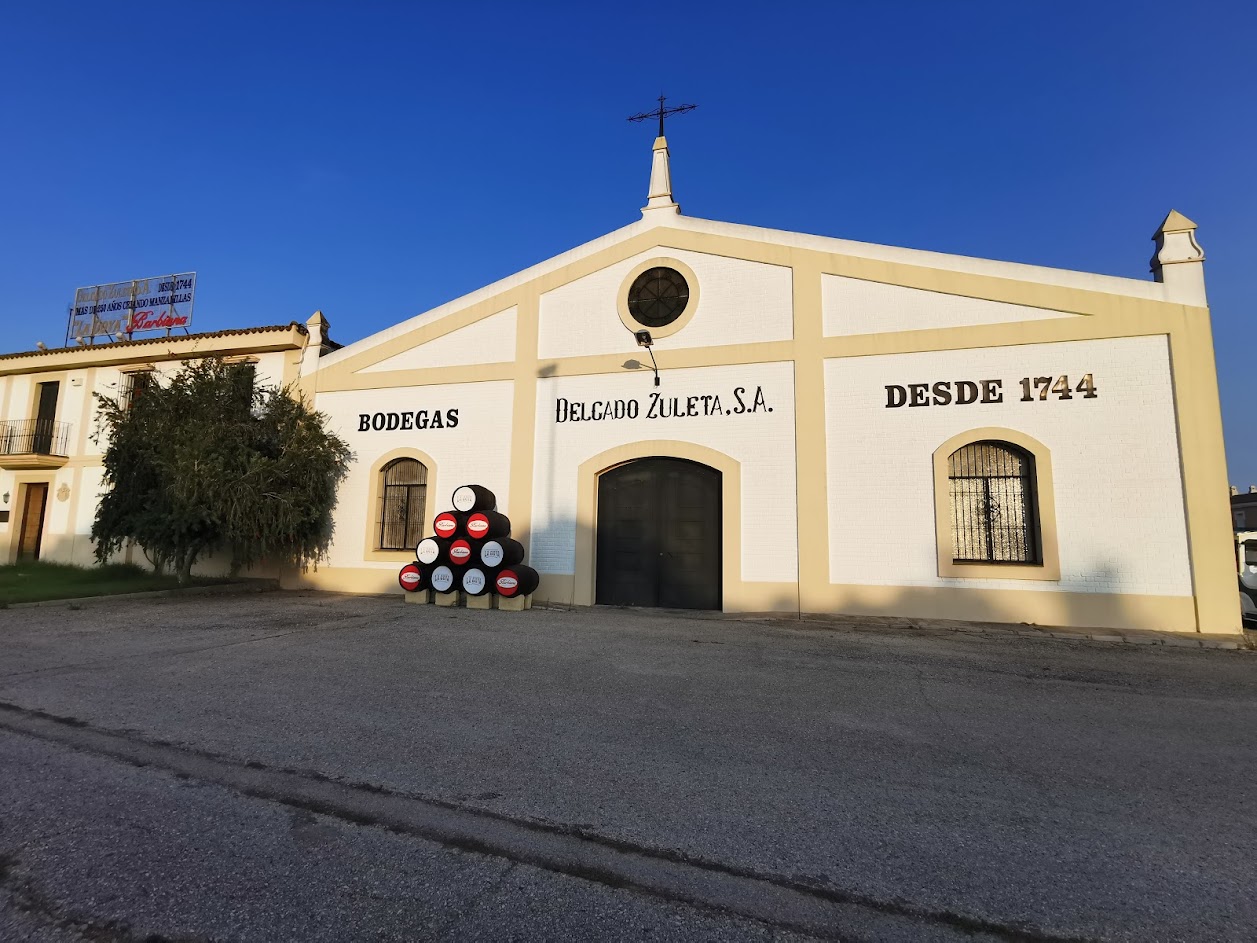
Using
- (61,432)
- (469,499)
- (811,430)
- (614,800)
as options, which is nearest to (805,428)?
(811,430)

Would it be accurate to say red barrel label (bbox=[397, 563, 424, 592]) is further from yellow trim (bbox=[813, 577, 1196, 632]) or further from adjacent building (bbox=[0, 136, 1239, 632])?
yellow trim (bbox=[813, 577, 1196, 632])

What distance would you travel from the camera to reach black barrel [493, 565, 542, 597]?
34.5ft

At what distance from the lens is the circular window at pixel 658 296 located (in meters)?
12.1

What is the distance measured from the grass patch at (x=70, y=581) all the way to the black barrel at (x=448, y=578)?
598cm

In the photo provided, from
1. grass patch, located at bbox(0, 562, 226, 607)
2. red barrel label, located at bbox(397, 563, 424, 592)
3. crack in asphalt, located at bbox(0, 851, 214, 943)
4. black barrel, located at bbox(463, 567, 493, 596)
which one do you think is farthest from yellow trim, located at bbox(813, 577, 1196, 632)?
grass patch, located at bbox(0, 562, 226, 607)

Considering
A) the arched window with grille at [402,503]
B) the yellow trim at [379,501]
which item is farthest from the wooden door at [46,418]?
the arched window with grille at [402,503]

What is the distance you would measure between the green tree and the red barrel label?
2.82 meters

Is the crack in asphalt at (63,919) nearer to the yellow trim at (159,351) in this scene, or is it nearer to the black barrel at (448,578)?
the black barrel at (448,578)

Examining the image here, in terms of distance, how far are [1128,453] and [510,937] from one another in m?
11.0

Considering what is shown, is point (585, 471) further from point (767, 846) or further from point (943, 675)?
point (767, 846)

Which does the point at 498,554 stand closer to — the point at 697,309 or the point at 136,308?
the point at 697,309

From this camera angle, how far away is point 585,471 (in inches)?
469

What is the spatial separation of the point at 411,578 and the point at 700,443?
18.9 ft

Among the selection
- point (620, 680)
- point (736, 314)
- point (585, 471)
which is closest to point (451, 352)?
point (585, 471)
